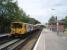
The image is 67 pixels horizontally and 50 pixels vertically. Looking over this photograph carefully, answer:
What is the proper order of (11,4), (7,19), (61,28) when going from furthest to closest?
(61,28) → (11,4) → (7,19)

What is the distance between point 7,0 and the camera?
7419 centimetres

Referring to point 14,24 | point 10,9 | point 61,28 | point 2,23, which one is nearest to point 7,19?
point 2,23

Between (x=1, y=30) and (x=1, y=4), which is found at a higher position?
(x=1, y=4)

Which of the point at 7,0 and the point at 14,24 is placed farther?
the point at 7,0

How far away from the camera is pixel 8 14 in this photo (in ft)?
234

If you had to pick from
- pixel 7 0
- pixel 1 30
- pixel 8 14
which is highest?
pixel 7 0

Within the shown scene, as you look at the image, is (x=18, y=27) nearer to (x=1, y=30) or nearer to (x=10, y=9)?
(x=1, y=30)

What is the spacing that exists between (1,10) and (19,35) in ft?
105

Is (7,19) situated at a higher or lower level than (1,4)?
lower

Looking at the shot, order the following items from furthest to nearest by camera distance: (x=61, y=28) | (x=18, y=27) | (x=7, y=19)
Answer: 1. (x=61, y=28)
2. (x=7, y=19)
3. (x=18, y=27)

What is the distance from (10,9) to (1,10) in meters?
5.33

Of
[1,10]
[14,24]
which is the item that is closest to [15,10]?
[1,10]

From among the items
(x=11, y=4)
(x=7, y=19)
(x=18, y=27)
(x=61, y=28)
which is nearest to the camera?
(x=18, y=27)

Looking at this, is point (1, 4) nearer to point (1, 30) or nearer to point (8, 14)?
point (8, 14)
